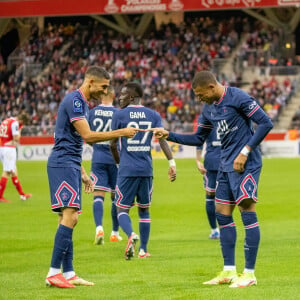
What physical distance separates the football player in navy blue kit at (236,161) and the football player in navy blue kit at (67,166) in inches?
45.4

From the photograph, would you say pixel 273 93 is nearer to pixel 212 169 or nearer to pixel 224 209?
pixel 212 169

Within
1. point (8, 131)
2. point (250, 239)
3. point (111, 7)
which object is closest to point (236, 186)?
point (250, 239)

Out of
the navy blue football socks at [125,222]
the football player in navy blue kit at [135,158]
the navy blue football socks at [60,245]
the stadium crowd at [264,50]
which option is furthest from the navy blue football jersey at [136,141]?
the stadium crowd at [264,50]

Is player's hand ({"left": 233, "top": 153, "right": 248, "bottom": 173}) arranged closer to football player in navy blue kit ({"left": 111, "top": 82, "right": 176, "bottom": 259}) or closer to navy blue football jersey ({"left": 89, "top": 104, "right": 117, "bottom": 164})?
football player in navy blue kit ({"left": 111, "top": 82, "right": 176, "bottom": 259})

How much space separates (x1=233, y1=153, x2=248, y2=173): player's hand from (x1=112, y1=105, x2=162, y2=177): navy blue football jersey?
2854mm

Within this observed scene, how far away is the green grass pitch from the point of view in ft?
28.1

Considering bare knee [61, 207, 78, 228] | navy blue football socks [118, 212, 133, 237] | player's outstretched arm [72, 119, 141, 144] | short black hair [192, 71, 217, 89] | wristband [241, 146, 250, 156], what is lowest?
navy blue football socks [118, 212, 133, 237]

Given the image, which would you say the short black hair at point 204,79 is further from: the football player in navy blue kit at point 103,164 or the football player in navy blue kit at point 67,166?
the football player in navy blue kit at point 103,164

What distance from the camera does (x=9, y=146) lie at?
2169cm

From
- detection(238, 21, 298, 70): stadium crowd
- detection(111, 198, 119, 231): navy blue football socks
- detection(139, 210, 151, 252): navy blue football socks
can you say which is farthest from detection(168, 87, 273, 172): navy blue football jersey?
detection(238, 21, 298, 70): stadium crowd

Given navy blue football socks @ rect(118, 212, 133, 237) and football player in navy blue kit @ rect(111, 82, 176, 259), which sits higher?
football player in navy blue kit @ rect(111, 82, 176, 259)

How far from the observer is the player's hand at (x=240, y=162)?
8805 mm

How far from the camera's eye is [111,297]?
27.0 ft

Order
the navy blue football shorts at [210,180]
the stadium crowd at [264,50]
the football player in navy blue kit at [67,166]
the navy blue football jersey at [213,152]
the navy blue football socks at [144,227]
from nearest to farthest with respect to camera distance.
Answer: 1. the football player in navy blue kit at [67,166]
2. the navy blue football socks at [144,227]
3. the navy blue football jersey at [213,152]
4. the navy blue football shorts at [210,180]
5. the stadium crowd at [264,50]
